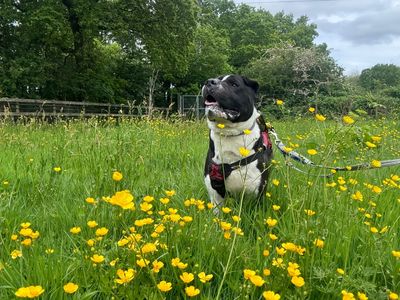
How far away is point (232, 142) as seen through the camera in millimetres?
3023

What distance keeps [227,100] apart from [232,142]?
1.03 feet

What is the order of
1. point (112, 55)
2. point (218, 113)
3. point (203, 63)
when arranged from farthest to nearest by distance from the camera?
point (203, 63) < point (112, 55) < point (218, 113)

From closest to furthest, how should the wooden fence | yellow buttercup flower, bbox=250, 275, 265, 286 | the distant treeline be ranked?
yellow buttercup flower, bbox=250, 275, 265, 286 < the wooden fence < the distant treeline

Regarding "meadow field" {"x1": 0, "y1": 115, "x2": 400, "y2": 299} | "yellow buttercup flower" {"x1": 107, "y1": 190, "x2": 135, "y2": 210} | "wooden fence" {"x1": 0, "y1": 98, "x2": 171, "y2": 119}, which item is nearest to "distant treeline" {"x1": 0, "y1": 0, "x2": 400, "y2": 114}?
"wooden fence" {"x1": 0, "y1": 98, "x2": 171, "y2": 119}

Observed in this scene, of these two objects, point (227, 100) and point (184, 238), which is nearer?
point (184, 238)

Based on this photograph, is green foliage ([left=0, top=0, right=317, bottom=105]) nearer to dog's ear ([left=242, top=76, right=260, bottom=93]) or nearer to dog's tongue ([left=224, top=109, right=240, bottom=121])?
dog's ear ([left=242, top=76, right=260, bottom=93])

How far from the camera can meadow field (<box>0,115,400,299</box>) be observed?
5.24ft

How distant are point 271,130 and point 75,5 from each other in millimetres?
17824

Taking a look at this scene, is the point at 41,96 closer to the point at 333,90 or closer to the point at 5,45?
the point at 5,45

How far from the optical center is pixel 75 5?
1903cm

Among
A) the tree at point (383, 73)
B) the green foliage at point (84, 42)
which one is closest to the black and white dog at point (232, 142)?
the green foliage at point (84, 42)

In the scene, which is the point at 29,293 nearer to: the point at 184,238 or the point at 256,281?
the point at 256,281

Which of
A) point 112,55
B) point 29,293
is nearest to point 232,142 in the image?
point 29,293

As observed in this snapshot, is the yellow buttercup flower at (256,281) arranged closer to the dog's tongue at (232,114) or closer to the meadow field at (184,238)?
the meadow field at (184,238)
